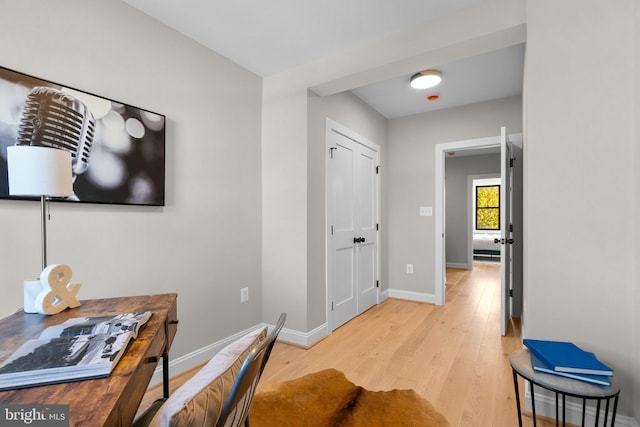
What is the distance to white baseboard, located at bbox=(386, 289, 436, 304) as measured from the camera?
4.00 m

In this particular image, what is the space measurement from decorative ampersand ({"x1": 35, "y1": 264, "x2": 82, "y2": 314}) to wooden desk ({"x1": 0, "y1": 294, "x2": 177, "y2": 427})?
0.03 m

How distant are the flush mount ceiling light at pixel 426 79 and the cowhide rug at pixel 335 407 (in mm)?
2635

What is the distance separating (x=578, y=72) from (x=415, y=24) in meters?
1.05

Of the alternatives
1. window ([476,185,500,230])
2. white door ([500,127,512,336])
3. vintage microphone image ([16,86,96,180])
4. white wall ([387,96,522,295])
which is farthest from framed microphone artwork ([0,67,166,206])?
window ([476,185,500,230])

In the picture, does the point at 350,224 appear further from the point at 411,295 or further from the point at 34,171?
the point at 34,171

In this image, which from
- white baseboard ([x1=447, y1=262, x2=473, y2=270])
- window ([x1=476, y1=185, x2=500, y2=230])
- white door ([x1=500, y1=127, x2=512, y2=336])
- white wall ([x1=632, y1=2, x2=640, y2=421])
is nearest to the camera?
white wall ([x1=632, y1=2, x2=640, y2=421])

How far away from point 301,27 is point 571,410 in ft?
9.45

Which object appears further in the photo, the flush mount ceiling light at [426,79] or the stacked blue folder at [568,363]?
the flush mount ceiling light at [426,79]

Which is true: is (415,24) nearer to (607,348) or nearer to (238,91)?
(238,91)

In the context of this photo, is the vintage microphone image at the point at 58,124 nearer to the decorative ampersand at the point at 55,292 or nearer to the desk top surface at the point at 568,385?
the decorative ampersand at the point at 55,292

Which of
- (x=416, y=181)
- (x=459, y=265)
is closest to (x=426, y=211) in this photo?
(x=416, y=181)

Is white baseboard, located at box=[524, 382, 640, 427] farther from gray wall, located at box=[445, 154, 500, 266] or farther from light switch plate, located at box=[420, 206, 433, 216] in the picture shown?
gray wall, located at box=[445, 154, 500, 266]

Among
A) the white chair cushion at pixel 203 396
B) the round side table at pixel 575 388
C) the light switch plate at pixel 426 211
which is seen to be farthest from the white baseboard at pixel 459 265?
the white chair cushion at pixel 203 396

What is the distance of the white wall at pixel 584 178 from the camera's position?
1539 mm
